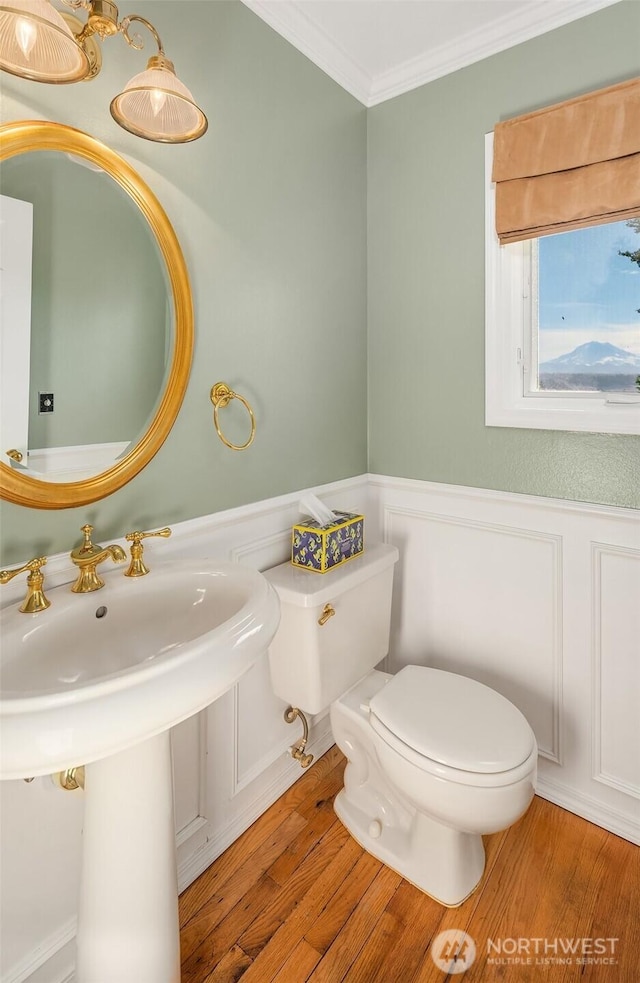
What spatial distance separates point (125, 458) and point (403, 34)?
1.61 m

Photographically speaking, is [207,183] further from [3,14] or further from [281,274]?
[3,14]

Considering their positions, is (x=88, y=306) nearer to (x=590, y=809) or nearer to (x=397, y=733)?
(x=397, y=733)

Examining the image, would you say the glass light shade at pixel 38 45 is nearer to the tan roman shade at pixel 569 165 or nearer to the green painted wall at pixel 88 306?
the green painted wall at pixel 88 306

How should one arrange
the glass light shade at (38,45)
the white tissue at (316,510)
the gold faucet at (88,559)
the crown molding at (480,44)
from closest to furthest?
the glass light shade at (38,45), the gold faucet at (88,559), the crown molding at (480,44), the white tissue at (316,510)

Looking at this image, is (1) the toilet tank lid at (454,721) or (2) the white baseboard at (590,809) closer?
(1) the toilet tank lid at (454,721)

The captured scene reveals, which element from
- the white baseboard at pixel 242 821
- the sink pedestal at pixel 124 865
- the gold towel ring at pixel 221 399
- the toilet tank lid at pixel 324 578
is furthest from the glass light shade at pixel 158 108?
the white baseboard at pixel 242 821

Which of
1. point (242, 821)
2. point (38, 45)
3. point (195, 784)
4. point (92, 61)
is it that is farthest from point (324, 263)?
point (242, 821)

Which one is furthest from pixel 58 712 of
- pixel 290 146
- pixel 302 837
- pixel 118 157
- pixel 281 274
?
pixel 290 146

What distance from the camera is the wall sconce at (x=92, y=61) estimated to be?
82 centimetres

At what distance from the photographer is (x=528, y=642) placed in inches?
66.9

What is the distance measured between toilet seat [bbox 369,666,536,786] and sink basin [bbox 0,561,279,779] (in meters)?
0.60

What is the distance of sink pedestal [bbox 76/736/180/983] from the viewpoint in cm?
92

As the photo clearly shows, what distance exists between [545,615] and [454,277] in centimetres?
116

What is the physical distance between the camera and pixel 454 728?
4.31 feet
